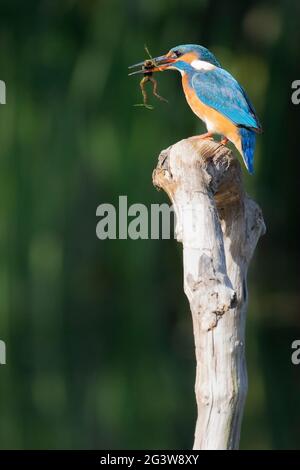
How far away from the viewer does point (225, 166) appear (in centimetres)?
159

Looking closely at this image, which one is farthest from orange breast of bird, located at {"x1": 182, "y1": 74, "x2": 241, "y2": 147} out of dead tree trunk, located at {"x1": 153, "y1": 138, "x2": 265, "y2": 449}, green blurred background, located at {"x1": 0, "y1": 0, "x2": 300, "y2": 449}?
green blurred background, located at {"x1": 0, "y1": 0, "x2": 300, "y2": 449}

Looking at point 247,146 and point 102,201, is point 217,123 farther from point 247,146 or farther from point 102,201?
point 102,201

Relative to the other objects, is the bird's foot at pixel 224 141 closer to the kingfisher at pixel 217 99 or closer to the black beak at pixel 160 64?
the kingfisher at pixel 217 99

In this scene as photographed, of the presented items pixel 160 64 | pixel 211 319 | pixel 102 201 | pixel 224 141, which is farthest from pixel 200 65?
pixel 102 201

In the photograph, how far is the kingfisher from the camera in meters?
1.78

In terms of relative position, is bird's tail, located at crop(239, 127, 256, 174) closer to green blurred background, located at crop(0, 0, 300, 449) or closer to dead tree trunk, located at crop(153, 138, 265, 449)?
dead tree trunk, located at crop(153, 138, 265, 449)

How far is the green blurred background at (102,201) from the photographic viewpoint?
325 centimetres

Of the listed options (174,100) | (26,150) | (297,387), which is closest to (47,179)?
(26,150)

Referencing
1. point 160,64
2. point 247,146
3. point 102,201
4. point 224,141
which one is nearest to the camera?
point 224,141

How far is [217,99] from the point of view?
70.9 inches

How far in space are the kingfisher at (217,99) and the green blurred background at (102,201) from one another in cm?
124

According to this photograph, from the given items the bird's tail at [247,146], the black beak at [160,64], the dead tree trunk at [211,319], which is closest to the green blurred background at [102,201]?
the black beak at [160,64]

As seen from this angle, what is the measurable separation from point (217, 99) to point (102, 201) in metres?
1.45

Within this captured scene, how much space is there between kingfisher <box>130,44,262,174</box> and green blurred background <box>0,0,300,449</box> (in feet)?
4.08
